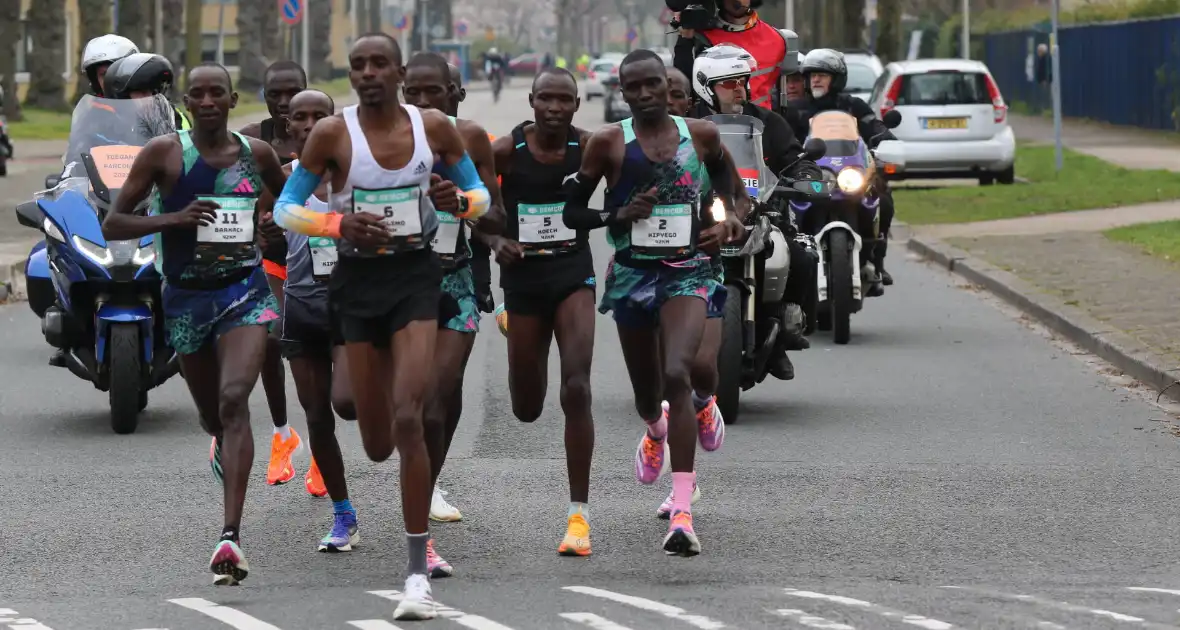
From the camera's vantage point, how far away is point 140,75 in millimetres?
11102

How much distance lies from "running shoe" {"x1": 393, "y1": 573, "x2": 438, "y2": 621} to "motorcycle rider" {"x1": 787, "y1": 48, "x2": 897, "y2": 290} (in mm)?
7995

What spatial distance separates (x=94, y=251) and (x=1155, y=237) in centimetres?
1195

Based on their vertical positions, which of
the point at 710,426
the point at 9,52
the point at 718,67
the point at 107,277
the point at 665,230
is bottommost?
the point at 710,426

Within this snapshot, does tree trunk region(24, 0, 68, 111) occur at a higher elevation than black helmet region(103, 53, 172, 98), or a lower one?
higher

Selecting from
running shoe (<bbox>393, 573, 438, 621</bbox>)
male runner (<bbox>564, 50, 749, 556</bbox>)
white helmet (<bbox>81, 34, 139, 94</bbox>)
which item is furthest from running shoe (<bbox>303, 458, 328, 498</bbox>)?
white helmet (<bbox>81, 34, 139, 94</bbox>)

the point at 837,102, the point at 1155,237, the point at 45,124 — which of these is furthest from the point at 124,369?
the point at 45,124

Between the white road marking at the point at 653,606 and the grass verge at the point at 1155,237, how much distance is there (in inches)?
485

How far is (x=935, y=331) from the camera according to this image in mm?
15875

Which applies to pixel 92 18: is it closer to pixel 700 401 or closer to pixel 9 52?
pixel 9 52

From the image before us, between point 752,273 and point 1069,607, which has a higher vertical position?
point 752,273

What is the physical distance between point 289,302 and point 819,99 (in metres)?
7.16

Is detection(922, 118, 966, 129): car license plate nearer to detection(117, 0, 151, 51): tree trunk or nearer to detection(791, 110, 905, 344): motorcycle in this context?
detection(791, 110, 905, 344): motorcycle

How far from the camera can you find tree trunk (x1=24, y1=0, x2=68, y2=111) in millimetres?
49719

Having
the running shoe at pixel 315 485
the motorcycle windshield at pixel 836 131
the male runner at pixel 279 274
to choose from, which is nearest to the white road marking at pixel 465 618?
the running shoe at pixel 315 485
